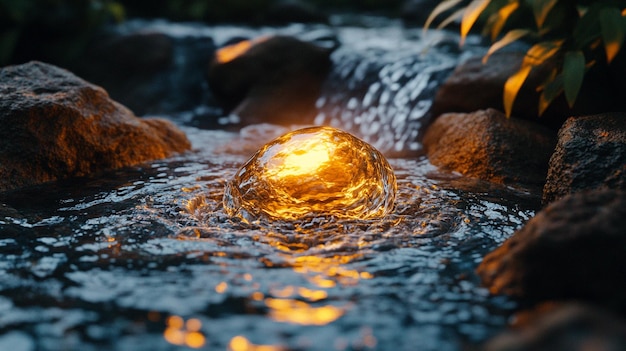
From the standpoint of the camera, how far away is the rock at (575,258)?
2387 millimetres

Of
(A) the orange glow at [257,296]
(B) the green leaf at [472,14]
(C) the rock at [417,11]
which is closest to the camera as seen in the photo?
(A) the orange glow at [257,296]

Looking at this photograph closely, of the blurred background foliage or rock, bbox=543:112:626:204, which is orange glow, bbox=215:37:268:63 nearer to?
the blurred background foliage

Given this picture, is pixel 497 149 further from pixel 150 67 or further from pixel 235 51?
pixel 150 67

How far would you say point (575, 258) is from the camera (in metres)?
2.40

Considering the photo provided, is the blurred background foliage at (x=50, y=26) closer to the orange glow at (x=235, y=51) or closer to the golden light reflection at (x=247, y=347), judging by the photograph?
the orange glow at (x=235, y=51)

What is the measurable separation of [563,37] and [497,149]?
1011 mm

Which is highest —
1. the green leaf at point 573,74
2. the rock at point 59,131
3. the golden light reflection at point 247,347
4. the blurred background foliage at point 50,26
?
the blurred background foliage at point 50,26

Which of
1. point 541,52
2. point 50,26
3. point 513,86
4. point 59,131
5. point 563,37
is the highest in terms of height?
point 50,26

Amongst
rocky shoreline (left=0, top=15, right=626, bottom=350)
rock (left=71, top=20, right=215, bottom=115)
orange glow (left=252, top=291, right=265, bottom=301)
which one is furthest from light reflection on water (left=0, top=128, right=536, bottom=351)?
rock (left=71, top=20, right=215, bottom=115)

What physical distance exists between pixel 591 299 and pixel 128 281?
6.45 feet

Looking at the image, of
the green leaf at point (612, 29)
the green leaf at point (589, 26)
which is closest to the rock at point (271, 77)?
the green leaf at point (589, 26)

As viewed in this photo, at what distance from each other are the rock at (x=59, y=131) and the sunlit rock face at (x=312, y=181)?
6.36ft

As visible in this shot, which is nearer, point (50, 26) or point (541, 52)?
point (541, 52)

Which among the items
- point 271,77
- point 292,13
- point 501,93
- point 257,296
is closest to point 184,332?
point 257,296
